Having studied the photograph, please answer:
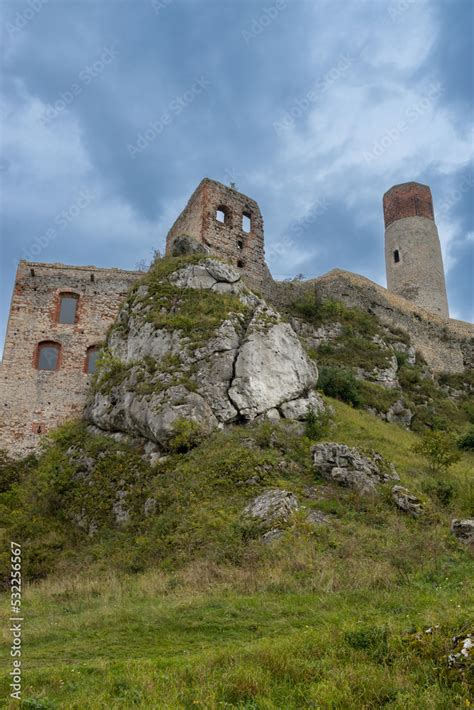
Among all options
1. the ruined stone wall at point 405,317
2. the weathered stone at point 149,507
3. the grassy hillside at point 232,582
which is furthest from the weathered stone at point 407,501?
the ruined stone wall at point 405,317

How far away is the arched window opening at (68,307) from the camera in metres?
25.0

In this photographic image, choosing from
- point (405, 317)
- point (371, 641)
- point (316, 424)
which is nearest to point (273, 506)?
point (316, 424)

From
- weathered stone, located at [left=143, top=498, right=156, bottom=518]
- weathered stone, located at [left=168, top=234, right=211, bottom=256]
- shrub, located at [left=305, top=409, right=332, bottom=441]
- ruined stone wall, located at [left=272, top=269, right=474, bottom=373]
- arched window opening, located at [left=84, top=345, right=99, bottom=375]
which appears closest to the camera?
weathered stone, located at [left=143, top=498, right=156, bottom=518]

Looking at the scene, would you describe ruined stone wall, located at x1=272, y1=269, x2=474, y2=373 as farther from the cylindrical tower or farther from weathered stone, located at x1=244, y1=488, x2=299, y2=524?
weathered stone, located at x1=244, y1=488, x2=299, y2=524

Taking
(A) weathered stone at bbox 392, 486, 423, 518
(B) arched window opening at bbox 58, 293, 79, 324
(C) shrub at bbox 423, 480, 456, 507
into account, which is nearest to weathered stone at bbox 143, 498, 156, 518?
(A) weathered stone at bbox 392, 486, 423, 518

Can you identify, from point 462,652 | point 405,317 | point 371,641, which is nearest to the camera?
point 462,652

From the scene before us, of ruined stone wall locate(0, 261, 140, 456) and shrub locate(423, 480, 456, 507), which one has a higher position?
ruined stone wall locate(0, 261, 140, 456)

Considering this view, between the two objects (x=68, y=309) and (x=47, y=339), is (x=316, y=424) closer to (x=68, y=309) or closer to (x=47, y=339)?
(x=47, y=339)

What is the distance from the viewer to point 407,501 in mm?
14367

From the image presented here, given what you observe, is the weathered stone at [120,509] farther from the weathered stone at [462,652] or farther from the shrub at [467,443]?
the shrub at [467,443]

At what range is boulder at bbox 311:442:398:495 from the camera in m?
15.4

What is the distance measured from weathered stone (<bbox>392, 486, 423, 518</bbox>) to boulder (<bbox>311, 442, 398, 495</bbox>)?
0.64 metres

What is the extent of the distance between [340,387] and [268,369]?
Result: 6545 mm

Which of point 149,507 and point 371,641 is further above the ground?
point 149,507
